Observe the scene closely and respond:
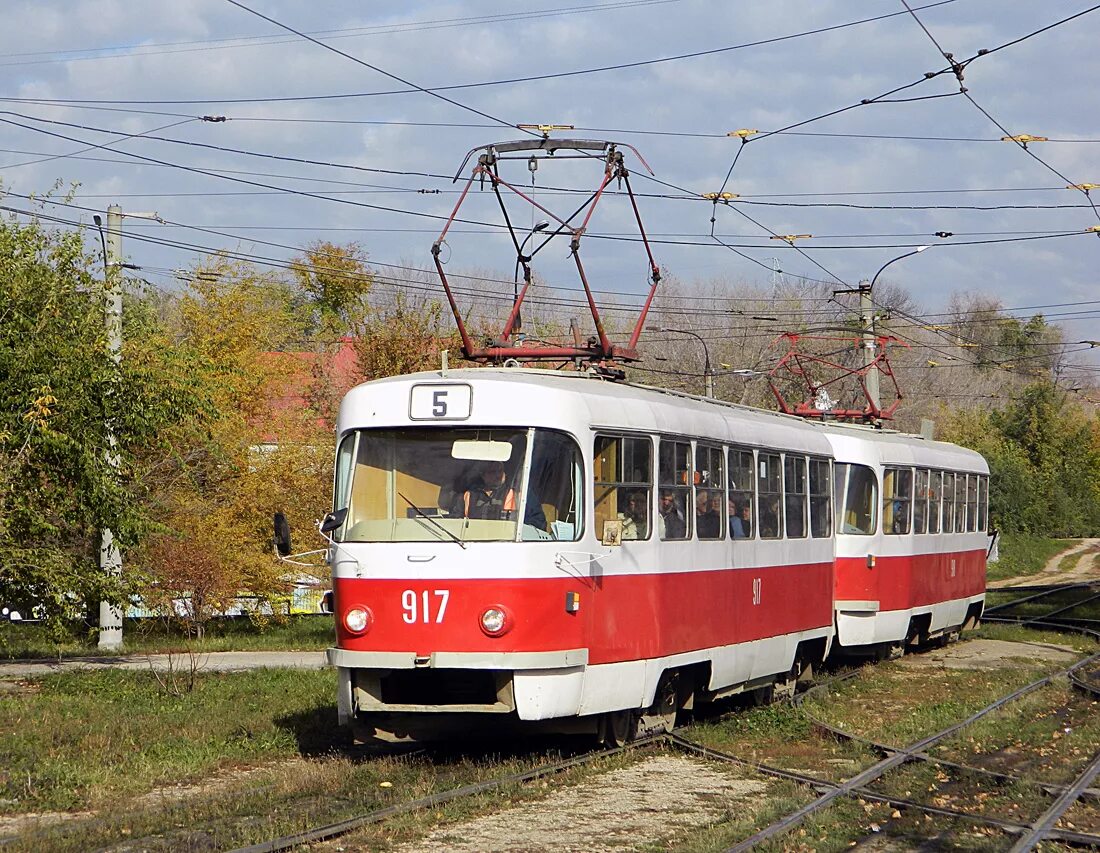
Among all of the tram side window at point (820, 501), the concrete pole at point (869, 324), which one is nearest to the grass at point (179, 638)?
the concrete pole at point (869, 324)

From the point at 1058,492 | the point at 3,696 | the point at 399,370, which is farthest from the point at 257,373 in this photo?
the point at 1058,492

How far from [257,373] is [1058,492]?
47970 mm

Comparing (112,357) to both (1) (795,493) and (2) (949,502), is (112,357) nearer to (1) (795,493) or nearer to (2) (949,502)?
(1) (795,493)

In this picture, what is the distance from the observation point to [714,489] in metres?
13.9

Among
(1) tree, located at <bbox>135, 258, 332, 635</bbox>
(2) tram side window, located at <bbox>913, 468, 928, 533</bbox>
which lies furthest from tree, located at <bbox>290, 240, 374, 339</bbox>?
(2) tram side window, located at <bbox>913, 468, 928, 533</bbox>

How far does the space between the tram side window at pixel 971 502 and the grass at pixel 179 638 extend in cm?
1128

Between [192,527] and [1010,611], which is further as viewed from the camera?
[1010,611]

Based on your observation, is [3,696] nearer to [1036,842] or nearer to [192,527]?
[192,527]

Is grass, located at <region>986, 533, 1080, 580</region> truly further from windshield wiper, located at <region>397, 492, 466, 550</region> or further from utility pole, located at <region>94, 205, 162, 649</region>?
windshield wiper, located at <region>397, 492, 466, 550</region>

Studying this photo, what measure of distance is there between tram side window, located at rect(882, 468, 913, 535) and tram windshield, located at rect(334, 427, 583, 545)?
10.2m

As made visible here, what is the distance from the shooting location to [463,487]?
11.1 metres

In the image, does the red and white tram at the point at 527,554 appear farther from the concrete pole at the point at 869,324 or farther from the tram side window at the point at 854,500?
the concrete pole at the point at 869,324

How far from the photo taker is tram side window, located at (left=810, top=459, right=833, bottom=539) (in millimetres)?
17188

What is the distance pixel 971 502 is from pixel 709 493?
13022 mm
